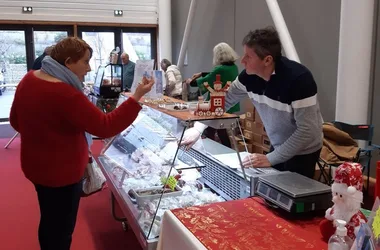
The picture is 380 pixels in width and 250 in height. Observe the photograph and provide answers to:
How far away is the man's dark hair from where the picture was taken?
1.92m

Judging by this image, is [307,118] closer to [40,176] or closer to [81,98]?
[81,98]

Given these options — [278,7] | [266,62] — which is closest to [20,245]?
[266,62]

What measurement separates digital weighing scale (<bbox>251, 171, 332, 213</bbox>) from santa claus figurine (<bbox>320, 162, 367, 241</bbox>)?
0.77 feet

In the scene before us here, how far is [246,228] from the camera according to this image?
4.75 feet

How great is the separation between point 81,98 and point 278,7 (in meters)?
4.31

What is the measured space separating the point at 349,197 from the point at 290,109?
82 cm

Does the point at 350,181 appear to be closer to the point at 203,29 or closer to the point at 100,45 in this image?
the point at 203,29

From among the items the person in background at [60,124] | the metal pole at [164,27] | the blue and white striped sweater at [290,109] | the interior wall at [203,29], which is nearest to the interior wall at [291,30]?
the interior wall at [203,29]

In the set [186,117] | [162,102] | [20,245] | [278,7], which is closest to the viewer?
[186,117]

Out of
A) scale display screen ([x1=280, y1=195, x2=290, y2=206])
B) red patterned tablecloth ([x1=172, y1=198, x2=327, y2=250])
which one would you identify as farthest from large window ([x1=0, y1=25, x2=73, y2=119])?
scale display screen ([x1=280, y1=195, x2=290, y2=206])

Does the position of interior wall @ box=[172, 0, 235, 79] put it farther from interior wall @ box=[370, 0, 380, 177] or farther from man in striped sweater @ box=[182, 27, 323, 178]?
man in striped sweater @ box=[182, 27, 323, 178]

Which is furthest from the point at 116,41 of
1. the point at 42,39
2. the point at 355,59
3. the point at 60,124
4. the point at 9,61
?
the point at 60,124

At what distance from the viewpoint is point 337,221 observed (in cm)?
116

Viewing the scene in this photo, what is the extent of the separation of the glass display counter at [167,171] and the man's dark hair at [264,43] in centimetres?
36
